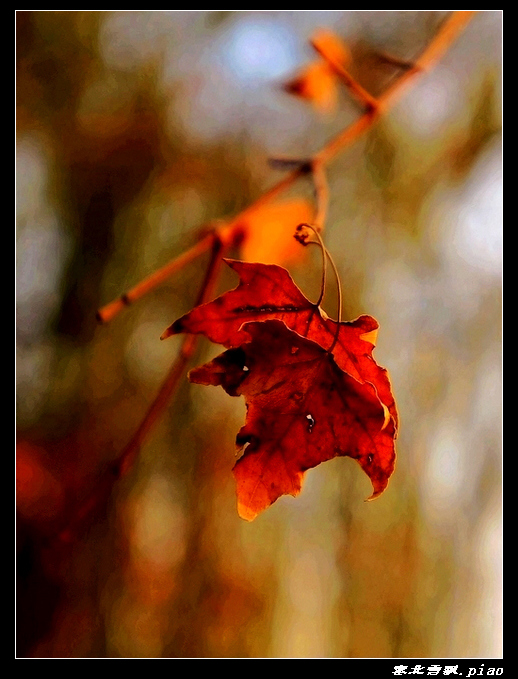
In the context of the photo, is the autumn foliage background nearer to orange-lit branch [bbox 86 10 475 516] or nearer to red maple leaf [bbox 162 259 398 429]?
orange-lit branch [bbox 86 10 475 516]

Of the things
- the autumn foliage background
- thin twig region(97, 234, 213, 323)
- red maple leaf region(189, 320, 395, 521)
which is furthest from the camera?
the autumn foliage background

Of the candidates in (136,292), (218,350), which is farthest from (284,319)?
(218,350)

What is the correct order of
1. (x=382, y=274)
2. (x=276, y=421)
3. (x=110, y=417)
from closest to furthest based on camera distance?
(x=276, y=421)
(x=110, y=417)
(x=382, y=274)

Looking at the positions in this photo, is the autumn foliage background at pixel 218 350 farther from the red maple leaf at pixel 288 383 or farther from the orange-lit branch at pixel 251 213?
the red maple leaf at pixel 288 383

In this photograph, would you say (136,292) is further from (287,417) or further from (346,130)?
(346,130)

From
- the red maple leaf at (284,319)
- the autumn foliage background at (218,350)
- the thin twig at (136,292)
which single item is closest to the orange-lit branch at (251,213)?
the thin twig at (136,292)

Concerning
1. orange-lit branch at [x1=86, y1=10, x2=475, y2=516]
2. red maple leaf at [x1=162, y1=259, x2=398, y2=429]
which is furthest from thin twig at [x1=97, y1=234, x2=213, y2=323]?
red maple leaf at [x1=162, y1=259, x2=398, y2=429]

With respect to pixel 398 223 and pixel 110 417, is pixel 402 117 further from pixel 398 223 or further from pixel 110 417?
pixel 110 417
